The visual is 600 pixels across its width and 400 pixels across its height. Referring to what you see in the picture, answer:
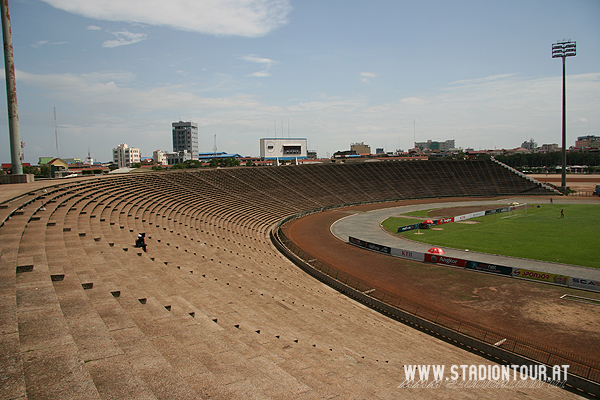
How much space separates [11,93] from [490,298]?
4416 cm

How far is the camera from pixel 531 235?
41281 millimetres

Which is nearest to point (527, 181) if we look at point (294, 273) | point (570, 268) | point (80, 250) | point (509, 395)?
point (570, 268)

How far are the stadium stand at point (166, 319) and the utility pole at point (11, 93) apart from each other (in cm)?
689

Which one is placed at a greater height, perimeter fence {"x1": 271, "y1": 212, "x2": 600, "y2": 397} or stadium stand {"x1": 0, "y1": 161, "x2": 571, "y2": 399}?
stadium stand {"x1": 0, "y1": 161, "x2": 571, "y2": 399}

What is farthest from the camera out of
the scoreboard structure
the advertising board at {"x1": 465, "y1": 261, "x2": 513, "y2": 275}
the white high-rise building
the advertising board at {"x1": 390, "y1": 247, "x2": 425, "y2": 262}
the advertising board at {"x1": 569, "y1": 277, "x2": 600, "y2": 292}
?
the white high-rise building

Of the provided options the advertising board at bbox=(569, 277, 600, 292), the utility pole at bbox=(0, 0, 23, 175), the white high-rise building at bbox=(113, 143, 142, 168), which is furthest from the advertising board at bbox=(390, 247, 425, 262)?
the white high-rise building at bbox=(113, 143, 142, 168)

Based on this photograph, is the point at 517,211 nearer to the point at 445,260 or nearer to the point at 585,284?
the point at 445,260

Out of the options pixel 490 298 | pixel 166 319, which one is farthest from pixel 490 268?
pixel 166 319

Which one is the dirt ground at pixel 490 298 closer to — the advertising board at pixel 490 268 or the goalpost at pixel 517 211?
the advertising board at pixel 490 268

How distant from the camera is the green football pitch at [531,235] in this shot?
3322 cm

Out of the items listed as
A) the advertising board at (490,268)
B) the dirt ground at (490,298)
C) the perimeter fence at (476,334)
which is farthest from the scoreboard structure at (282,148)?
the perimeter fence at (476,334)

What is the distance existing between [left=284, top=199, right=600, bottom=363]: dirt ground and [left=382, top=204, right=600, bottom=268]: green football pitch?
9.05 m

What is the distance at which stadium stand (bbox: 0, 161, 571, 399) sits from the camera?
7.27 m

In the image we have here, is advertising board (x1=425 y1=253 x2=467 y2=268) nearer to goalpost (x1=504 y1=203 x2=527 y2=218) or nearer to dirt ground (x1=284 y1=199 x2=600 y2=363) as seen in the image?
dirt ground (x1=284 y1=199 x2=600 y2=363)
